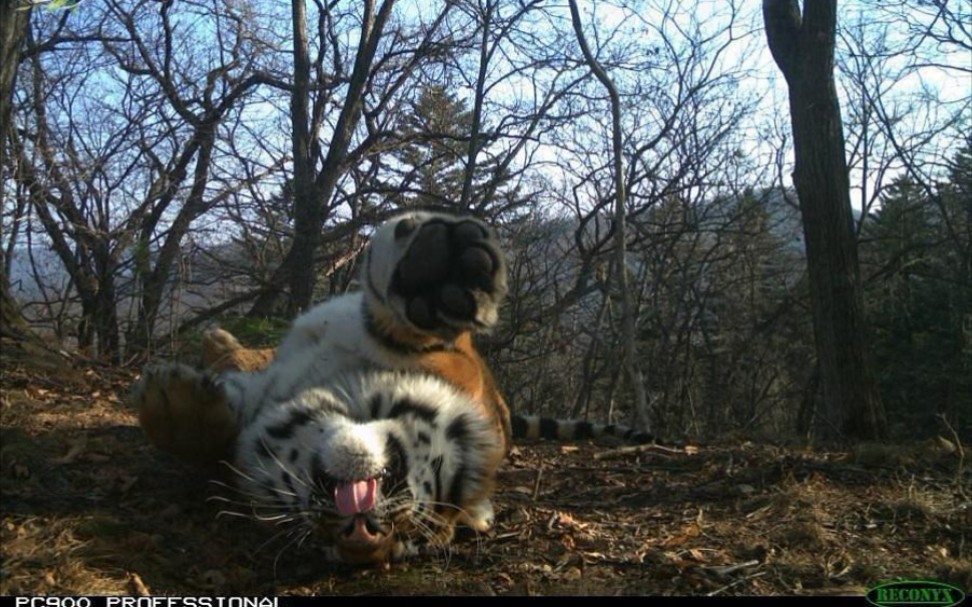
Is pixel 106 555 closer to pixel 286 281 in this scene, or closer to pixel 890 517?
pixel 890 517

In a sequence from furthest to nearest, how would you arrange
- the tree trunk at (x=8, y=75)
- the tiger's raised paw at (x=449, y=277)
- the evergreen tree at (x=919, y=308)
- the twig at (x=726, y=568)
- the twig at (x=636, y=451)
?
the evergreen tree at (x=919, y=308), the tree trunk at (x=8, y=75), the twig at (x=636, y=451), the tiger's raised paw at (x=449, y=277), the twig at (x=726, y=568)

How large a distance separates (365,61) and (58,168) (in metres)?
4.37

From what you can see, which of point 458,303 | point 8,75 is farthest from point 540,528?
point 8,75

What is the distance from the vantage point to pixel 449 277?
111 inches

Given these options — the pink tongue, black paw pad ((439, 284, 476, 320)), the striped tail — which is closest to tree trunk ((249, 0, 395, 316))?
the striped tail

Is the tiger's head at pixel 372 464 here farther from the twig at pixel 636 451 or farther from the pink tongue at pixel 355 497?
the twig at pixel 636 451

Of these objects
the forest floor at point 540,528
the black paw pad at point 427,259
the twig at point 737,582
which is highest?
the black paw pad at point 427,259

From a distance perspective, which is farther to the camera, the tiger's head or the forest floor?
the forest floor

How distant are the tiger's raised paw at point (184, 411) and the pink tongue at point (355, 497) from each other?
2.78ft

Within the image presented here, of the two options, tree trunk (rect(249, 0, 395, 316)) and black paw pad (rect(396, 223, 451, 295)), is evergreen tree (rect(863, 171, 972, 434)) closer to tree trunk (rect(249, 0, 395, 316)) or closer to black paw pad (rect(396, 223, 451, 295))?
tree trunk (rect(249, 0, 395, 316))

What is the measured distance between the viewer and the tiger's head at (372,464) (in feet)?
7.93

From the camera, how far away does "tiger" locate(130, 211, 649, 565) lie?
2.47 meters

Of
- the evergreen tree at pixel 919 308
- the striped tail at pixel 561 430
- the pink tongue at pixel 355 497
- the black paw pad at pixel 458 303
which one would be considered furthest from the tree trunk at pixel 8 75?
the evergreen tree at pixel 919 308

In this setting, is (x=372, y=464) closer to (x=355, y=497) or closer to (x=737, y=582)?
(x=355, y=497)
